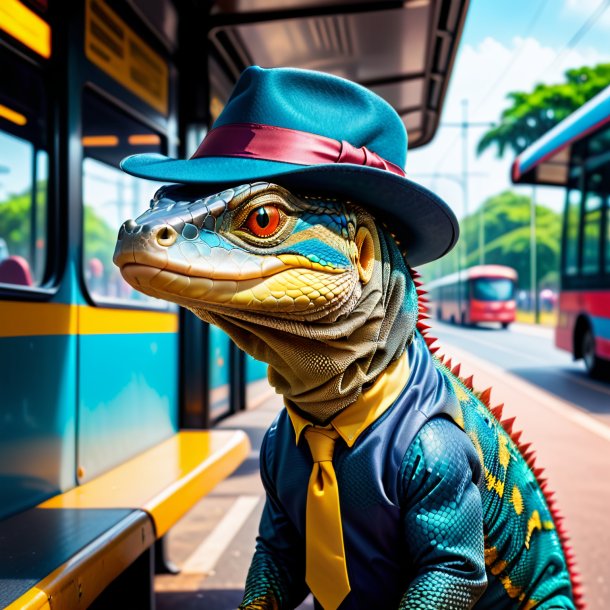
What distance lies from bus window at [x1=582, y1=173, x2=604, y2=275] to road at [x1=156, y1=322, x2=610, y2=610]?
1.80 m

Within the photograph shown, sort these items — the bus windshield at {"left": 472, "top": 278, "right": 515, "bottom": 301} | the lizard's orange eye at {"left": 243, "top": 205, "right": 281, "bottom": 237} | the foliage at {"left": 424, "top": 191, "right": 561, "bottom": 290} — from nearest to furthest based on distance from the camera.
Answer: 1. the lizard's orange eye at {"left": 243, "top": 205, "right": 281, "bottom": 237}
2. the bus windshield at {"left": 472, "top": 278, "right": 515, "bottom": 301}
3. the foliage at {"left": 424, "top": 191, "right": 561, "bottom": 290}

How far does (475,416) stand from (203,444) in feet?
7.57

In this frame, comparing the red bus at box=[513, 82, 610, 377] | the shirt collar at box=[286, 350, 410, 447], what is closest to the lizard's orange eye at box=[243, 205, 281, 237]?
the shirt collar at box=[286, 350, 410, 447]

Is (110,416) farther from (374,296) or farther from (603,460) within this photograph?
(603,460)

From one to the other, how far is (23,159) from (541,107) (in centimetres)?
5110

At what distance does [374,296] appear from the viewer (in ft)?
4.74

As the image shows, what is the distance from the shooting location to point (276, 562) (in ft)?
5.11

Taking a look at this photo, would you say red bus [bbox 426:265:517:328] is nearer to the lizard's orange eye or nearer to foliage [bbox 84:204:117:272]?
foliage [bbox 84:204:117:272]

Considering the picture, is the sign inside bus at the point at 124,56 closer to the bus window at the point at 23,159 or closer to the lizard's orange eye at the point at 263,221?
the bus window at the point at 23,159

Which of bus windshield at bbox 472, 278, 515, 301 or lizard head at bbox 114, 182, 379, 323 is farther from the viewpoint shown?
bus windshield at bbox 472, 278, 515, 301

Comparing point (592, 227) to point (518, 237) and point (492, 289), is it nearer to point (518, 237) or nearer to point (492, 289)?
point (492, 289)

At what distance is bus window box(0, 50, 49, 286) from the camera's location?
9.59 feet

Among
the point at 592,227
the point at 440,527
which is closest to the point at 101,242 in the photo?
the point at 440,527

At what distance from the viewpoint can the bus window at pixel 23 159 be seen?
9.59 ft
